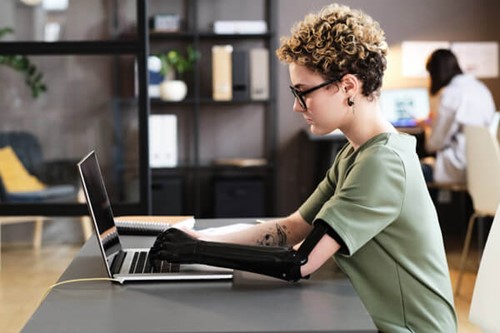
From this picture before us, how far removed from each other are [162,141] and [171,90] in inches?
13.4

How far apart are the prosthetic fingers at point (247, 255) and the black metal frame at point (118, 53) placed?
98.3 inches

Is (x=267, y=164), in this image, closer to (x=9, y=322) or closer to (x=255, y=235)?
(x=9, y=322)

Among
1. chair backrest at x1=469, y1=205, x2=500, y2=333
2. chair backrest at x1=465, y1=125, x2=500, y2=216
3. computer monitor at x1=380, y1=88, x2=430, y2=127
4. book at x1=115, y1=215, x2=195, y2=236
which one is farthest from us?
computer monitor at x1=380, y1=88, x2=430, y2=127

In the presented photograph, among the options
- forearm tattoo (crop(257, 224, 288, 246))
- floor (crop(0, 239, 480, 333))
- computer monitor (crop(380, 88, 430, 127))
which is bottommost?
floor (crop(0, 239, 480, 333))

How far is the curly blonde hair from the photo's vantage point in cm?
159

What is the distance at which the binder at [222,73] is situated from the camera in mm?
5465

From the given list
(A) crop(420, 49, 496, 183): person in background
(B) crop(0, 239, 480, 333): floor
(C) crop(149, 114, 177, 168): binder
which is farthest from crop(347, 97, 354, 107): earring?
(C) crop(149, 114, 177, 168): binder

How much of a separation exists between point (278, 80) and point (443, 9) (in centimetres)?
123

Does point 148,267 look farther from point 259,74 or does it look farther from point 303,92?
point 259,74

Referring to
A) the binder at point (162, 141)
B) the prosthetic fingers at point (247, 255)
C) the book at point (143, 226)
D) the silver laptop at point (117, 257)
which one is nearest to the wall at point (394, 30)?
the binder at point (162, 141)

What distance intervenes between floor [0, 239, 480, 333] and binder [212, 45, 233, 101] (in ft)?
4.69

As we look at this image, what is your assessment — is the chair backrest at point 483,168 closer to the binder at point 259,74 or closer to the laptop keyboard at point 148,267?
the binder at point 259,74

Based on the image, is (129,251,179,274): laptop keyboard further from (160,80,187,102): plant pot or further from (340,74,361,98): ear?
(160,80,187,102): plant pot

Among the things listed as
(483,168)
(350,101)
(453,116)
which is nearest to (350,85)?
(350,101)
